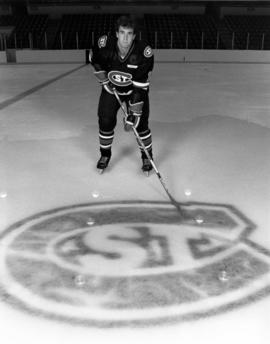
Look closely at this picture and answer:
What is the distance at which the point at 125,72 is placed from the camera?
2746 millimetres

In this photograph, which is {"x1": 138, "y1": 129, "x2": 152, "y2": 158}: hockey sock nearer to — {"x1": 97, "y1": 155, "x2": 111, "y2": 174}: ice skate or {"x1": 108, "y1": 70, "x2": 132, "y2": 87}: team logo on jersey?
{"x1": 97, "y1": 155, "x2": 111, "y2": 174}: ice skate

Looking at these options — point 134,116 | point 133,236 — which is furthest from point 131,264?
point 134,116

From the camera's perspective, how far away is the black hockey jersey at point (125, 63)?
269cm

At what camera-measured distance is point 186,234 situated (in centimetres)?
211

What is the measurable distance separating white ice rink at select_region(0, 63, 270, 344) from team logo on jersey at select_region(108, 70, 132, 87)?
644mm

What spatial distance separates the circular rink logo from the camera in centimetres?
154

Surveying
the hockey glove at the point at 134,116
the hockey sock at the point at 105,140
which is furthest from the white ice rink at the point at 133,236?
the hockey glove at the point at 134,116

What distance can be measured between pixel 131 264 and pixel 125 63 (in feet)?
4.66

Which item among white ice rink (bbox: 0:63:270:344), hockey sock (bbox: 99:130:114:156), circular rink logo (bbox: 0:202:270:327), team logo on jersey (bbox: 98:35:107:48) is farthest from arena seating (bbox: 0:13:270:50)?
circular rink logo (bbox: 0:202:270:327)

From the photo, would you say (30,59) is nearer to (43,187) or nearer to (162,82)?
(162,82)

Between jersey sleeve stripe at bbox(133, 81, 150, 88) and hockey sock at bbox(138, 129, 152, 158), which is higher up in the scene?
jersey sleeve stripe at bbox(133, 81, 150, 88)

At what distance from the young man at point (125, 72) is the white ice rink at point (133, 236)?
41 centimetres

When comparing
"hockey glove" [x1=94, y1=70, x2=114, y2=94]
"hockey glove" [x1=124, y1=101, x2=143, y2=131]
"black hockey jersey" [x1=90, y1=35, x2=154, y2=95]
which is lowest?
"hockey glove" [x1=124, y1=101, x2=143, y2=131]

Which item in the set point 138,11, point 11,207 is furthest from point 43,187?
point 138,11
